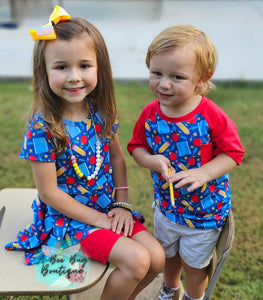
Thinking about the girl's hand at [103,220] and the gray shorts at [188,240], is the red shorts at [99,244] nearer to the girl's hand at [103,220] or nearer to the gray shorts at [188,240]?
the girl's hand at [103,220]

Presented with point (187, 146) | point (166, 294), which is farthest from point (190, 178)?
point (166, 294)

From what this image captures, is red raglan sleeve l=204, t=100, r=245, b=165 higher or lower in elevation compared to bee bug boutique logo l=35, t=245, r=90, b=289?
higher

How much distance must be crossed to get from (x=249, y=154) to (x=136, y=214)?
204 cm

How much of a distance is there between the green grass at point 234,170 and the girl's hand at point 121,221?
90 centimetres

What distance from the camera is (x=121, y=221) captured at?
5.57ft

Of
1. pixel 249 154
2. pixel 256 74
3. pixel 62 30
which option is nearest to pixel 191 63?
pixel 62 30

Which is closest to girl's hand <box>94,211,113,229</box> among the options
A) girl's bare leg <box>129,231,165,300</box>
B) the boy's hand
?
girl's bare leg <box>129,231,165,300</box>

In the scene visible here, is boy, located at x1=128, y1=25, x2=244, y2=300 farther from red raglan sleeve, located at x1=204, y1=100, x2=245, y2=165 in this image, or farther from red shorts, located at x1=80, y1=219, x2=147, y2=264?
red shorts, located at x1=80, y1=219, x2=147, y2=264

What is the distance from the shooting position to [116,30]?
22.4 feet

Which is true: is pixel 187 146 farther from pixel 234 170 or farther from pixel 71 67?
pixel 234 170

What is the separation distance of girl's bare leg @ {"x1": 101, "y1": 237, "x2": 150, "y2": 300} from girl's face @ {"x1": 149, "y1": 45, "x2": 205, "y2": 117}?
58 centimetres

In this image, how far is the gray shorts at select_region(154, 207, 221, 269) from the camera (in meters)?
1.75

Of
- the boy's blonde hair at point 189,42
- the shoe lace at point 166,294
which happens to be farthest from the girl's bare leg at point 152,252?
the boy's blonde hair at point 189,42

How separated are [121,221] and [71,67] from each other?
0.67 m
